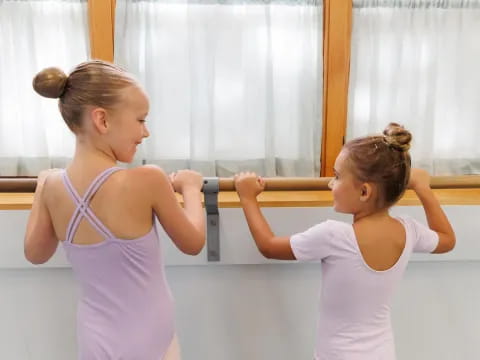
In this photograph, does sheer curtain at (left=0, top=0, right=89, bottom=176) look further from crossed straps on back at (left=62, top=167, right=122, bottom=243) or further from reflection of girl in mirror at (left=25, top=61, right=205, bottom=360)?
crossed straps on back at (left=62, top=167, right=122, bottom=243)

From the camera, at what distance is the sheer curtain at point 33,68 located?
4.79 feet

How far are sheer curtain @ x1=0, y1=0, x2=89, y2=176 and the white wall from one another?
0.35 meters

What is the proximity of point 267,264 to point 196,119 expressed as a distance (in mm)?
543

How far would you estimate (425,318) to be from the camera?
1423 millimetres

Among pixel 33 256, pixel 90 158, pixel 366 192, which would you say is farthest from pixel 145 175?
pixel 366 192

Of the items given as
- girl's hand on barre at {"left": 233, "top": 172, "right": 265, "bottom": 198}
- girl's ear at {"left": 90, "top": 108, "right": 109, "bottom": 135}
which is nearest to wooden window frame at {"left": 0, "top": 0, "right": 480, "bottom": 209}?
girl's hand on barre at {"left": 233, "top": 172, "right": 265, "bottom": 198}

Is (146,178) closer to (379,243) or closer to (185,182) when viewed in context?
(185,182)

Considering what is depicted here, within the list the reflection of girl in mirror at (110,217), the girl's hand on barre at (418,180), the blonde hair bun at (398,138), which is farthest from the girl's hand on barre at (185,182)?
the girl's hand on barre at (418,180)

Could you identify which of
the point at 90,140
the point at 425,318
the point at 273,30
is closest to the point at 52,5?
the point at 273,30

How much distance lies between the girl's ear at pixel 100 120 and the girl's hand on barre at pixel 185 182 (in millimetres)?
244

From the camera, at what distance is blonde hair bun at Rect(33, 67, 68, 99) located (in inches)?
32.0

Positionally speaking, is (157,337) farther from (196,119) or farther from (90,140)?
(196,119)

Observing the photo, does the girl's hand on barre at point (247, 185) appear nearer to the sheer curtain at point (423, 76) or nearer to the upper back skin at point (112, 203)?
the upper back skin at point (112, 203)

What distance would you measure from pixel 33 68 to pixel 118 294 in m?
0.94
